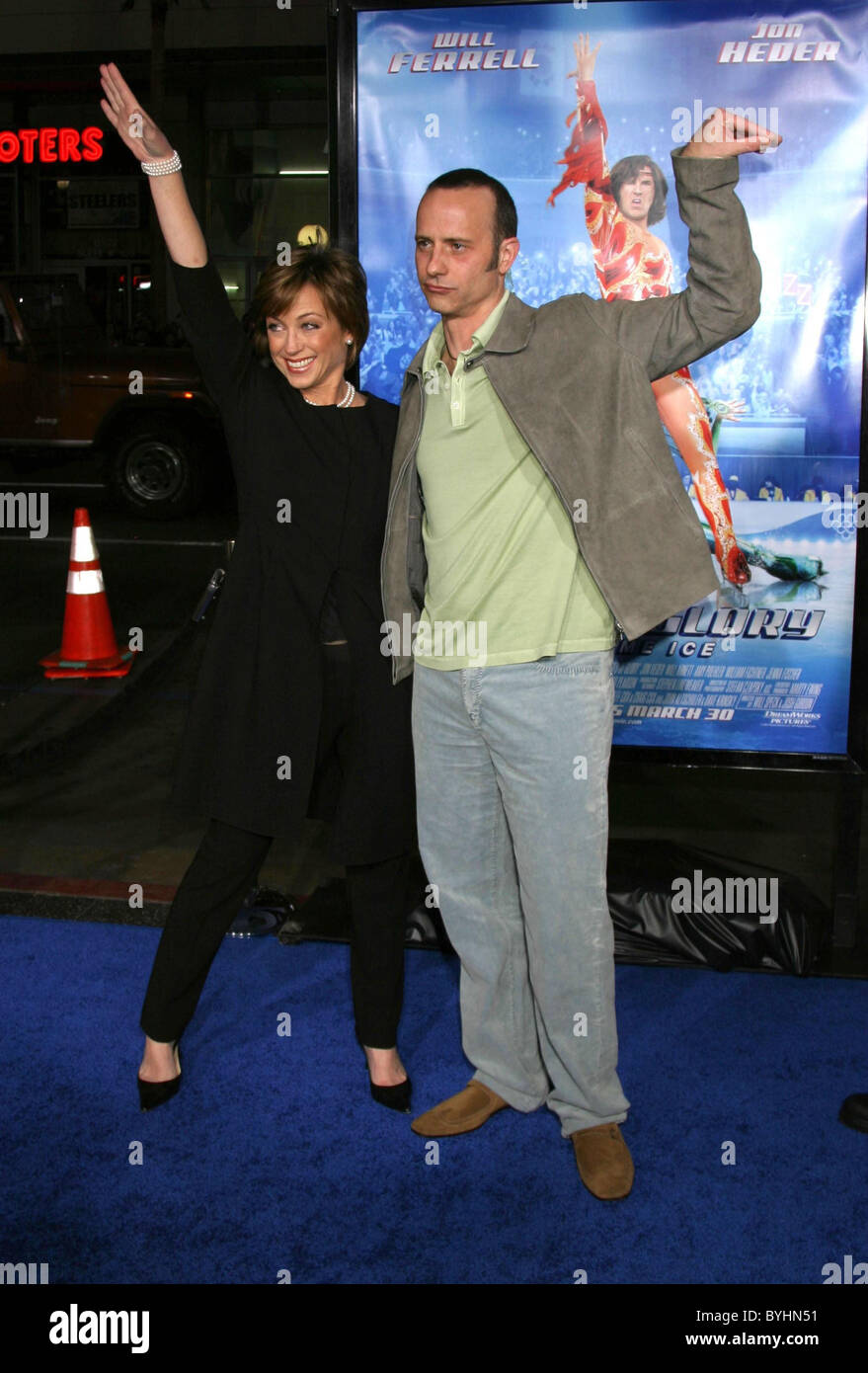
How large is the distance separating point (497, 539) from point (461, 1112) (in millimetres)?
1249

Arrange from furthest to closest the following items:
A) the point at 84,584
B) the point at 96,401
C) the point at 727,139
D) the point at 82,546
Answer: the point at 96,401 < the point at 82,546 < the point at 84,584 < the point at 727,139

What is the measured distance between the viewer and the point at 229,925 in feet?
9.37

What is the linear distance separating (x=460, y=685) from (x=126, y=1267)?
1.23 m

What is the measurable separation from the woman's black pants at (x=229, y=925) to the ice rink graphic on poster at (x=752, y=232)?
1.25m

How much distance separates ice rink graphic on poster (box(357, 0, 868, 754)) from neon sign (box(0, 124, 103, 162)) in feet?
67.5

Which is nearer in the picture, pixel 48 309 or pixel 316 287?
pixel 316 287

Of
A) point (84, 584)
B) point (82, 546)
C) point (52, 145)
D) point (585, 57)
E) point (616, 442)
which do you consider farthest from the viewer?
point (52, 145)

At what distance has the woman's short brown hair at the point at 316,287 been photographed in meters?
2.62

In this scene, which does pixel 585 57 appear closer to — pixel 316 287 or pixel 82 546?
pixel 316 287

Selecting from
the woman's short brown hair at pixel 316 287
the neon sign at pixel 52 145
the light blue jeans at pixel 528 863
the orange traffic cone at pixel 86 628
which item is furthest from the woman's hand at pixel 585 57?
the neon sign at pixel 52 145

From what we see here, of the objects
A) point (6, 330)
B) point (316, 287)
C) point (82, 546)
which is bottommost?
point (82, 546)

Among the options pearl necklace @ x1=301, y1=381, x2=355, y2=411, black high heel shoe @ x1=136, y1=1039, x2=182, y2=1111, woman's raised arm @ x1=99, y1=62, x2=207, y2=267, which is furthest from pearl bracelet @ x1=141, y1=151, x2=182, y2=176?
black high heel shoe @ x1=136, y1=1039, x2=182, y2=1111

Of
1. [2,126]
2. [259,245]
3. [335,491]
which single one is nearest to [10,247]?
[2,126]

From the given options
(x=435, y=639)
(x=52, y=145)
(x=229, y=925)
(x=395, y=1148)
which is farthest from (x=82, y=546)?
(x=52, y=145)
